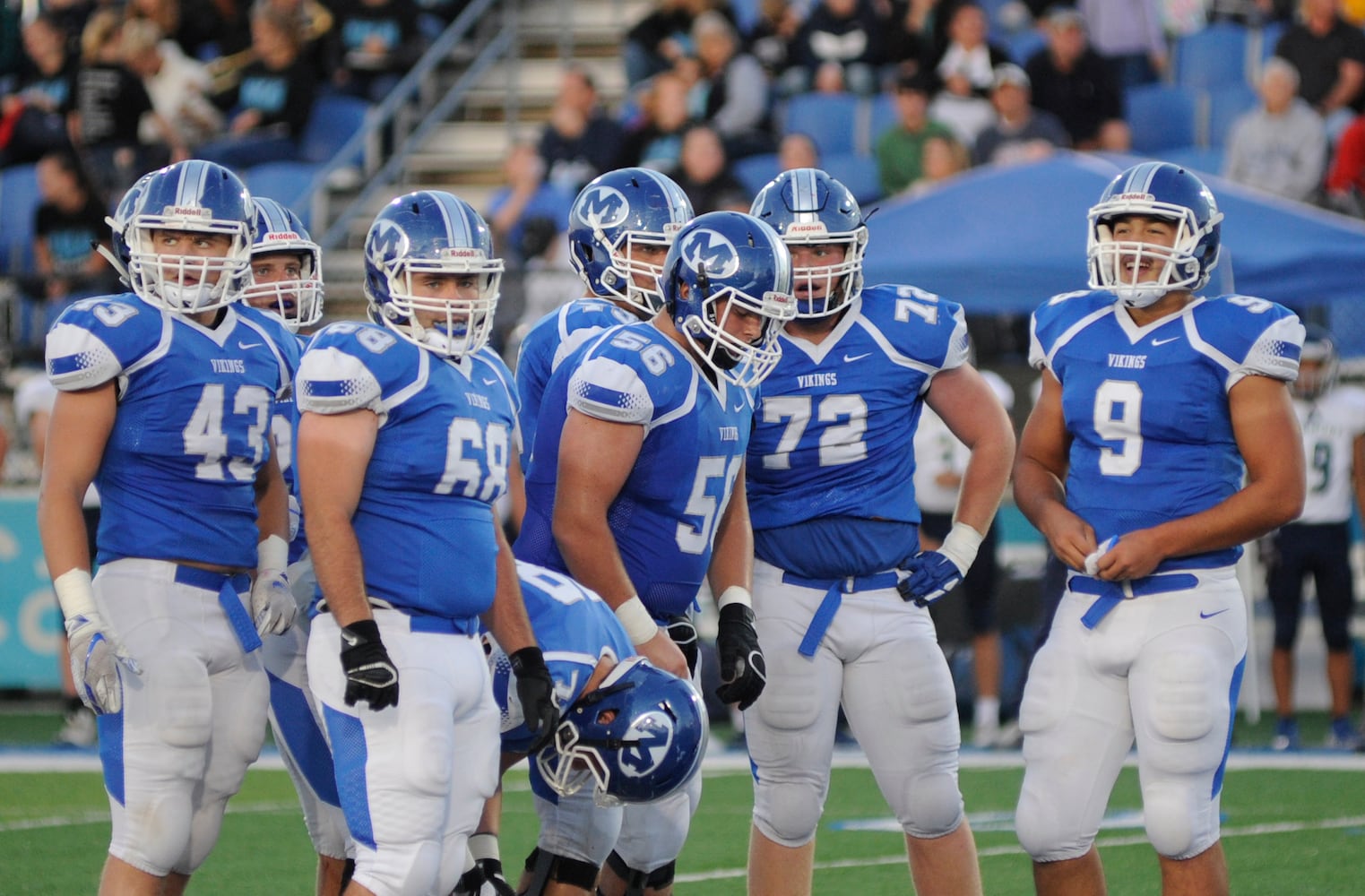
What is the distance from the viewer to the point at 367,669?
388cm

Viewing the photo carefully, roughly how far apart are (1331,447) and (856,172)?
4072mm

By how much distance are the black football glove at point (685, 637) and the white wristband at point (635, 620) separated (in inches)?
10.6

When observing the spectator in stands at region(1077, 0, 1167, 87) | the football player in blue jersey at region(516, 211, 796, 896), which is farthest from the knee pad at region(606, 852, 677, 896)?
the spectator in stands at region(1077, 0, 1167, 87)

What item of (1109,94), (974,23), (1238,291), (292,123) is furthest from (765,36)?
(1238,291)

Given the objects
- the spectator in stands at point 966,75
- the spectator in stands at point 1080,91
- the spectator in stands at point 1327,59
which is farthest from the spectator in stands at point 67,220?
the spectator in stands at point 1327,59

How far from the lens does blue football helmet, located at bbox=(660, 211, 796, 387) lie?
4.41m

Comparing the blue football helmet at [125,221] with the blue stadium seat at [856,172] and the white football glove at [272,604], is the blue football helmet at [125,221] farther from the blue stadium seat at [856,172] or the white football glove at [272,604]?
the blue stadium seat at [856,172]

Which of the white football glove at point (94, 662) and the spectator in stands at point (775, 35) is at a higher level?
the white football glove at point (94, 662)

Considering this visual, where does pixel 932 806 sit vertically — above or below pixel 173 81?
above

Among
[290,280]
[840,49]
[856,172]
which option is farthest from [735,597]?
[840,49]

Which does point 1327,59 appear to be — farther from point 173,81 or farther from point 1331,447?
point 173,81

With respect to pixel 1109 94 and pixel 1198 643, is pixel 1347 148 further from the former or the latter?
pixel 1198 643

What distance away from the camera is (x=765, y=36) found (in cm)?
1282

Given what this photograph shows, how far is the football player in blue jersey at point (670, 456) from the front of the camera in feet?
14.4
